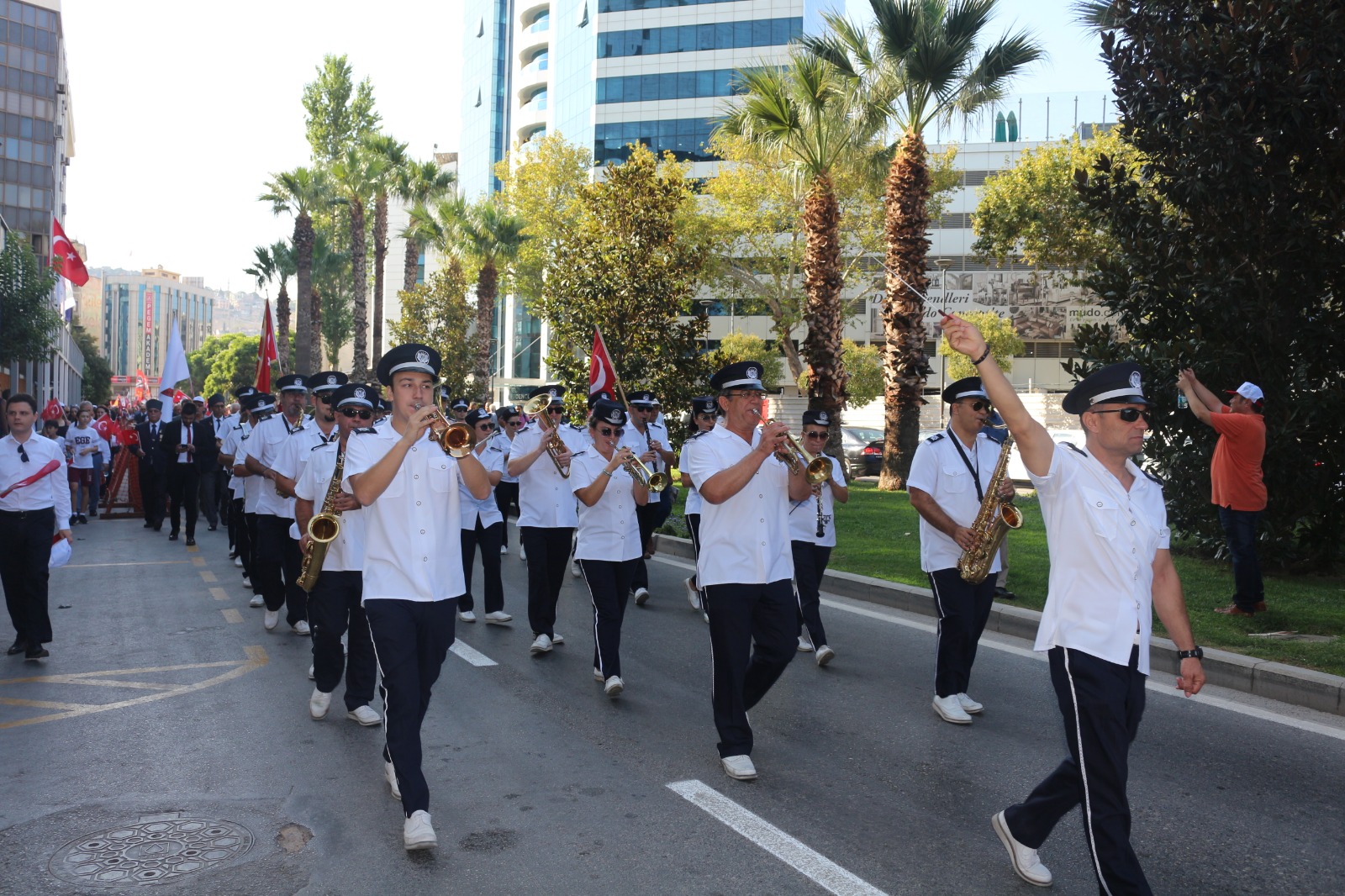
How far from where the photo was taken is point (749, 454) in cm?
546

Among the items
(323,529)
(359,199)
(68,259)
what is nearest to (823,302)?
(323,529)

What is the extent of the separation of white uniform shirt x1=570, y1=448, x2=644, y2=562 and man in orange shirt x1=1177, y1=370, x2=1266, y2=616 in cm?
490

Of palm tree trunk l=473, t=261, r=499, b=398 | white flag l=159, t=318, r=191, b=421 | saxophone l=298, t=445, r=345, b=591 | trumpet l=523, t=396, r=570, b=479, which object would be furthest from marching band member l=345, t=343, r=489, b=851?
palm tree trunk l=473, t=261, r=499, b=398

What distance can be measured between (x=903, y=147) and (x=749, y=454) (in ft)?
60.9

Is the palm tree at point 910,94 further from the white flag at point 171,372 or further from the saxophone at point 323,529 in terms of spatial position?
the saxophone at point 323,529

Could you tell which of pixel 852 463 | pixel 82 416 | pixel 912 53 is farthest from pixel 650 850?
pixel 852 463

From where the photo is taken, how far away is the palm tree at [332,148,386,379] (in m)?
42.5

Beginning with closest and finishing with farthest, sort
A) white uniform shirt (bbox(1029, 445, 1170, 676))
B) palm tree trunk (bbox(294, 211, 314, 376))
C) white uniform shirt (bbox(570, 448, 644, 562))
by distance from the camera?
white uniform shirt (bbox(1029, 445, 1170, 676)), white uniform shirt (bbox(570, 448, 644, 562)), palm tree trunk (bbox(294, 211, 314, 376))

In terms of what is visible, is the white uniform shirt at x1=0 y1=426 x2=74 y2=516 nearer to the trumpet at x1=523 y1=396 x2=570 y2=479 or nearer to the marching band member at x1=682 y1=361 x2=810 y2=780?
the trumpet at x1=523 y1=396 x2=570 y2=479

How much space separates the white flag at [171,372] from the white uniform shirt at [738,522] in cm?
1592

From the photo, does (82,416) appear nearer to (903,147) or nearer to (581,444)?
(581,444)

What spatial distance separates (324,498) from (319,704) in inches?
51.7

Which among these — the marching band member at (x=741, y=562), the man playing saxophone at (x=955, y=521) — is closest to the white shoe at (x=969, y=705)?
the man playing saxophone at (x=955, y=521)

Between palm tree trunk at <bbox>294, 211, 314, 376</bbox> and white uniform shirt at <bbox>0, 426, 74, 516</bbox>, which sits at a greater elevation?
palm tree trunk at <bbox>294, 211, 314, 376</bbox>
